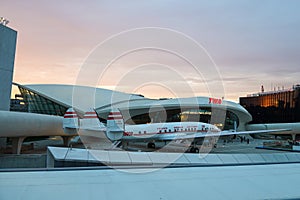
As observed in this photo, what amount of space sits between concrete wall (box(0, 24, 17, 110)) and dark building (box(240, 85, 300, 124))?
8301 centimetres

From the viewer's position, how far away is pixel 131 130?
111ft

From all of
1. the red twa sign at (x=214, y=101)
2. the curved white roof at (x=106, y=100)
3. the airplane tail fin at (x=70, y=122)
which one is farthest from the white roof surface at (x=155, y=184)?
the red twa sign at (x=214, y=101)

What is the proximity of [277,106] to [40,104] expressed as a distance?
244 feet

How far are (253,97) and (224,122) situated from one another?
2679 cm

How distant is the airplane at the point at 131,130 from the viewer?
26938 millimetres

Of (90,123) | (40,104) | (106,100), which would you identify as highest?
(106,100)

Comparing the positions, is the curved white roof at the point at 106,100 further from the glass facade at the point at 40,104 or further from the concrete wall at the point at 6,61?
the concrete wall at the point at 6,61

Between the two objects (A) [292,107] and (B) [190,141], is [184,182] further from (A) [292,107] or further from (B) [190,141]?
(A) [292,107]

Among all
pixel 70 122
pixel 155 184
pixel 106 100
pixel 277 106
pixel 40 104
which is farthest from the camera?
pixel 277 106

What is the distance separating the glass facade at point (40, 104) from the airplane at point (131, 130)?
106 ft

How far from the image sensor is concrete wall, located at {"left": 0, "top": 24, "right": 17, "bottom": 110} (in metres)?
23.9

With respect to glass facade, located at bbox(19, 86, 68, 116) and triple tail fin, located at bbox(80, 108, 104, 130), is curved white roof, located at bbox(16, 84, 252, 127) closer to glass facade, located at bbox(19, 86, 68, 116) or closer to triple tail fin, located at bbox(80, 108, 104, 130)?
glass facade, located at bbox(19, 86, 68, 116)

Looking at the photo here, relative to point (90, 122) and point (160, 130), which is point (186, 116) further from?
point (90, 122)

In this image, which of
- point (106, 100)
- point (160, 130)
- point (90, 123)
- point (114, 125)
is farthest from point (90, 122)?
point (106, 100)
